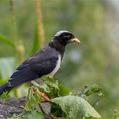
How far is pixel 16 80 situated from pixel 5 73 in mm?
1505

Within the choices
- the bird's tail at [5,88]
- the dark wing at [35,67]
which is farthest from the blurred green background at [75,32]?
the bird's tail at [5,88]

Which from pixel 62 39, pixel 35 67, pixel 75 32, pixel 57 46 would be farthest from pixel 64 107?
pixel 75 32

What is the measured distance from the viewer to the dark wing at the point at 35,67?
8.27 m

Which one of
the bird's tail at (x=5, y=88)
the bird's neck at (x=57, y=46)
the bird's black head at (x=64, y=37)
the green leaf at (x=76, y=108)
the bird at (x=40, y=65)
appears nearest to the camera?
the green leaf at (x=76, y=108)

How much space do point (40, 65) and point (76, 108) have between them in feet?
8.84

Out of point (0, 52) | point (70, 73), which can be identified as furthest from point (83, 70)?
point (0, 52)

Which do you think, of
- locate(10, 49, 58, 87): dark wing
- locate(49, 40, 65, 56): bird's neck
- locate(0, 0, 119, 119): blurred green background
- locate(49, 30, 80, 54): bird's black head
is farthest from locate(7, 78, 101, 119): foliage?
locate(0, 0, 119, 119): blurred green background

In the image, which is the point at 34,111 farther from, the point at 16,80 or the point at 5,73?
the point at 5,73

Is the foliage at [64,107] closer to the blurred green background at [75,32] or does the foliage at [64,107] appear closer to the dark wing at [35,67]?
the dark wing at [35,67]

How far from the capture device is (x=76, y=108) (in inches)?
239

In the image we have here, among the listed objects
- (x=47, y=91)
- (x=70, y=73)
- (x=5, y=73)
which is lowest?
(x=70, y=73)

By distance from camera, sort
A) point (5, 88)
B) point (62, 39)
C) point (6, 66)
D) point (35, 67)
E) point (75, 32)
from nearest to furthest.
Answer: point (5, 88) < point (35, 67) < point (6, 66) < point (62, 39) < point (75, 32)

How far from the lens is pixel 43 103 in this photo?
21.2 feet

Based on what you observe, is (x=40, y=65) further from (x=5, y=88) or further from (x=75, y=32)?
(x=75, y=32)
